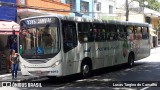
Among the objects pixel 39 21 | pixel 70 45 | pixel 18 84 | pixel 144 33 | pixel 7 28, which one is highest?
pixel 39 21

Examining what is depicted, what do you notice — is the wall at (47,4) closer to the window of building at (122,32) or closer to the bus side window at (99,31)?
the window of building at (122,32)

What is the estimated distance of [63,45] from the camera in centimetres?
1376

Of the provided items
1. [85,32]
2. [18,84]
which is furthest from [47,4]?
[18,84]

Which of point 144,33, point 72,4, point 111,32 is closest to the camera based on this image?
point 111,32

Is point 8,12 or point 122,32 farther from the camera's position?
point 8,12

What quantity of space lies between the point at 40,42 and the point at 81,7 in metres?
18.5

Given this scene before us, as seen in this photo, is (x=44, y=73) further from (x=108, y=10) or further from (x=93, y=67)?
(x=108, y=10)

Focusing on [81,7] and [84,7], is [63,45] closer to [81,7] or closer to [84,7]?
[81,7]

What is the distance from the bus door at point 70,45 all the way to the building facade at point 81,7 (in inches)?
553

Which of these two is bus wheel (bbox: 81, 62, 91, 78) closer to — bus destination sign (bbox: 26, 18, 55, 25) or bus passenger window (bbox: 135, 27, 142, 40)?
bus destination sign (bbox: 26, 18, 55, 25)

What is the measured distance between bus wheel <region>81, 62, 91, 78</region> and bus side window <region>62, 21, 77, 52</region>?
1327mm

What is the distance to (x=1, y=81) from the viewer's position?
14.9m

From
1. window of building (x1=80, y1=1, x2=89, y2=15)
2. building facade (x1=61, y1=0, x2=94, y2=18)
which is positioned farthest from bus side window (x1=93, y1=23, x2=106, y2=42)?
window of building (x1=80, y1=1, x2=89, y2=15)

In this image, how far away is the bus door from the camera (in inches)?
550
